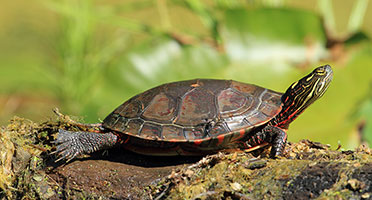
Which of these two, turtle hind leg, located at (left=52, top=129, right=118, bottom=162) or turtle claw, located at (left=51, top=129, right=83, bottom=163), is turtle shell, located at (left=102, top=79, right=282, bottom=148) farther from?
turtle claw, located at (left=51, top=129, right=83, bottom=163)

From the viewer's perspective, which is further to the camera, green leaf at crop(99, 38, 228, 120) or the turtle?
green leaf at crop(99, 38, 228, 120)

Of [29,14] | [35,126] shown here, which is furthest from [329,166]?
[29,14]

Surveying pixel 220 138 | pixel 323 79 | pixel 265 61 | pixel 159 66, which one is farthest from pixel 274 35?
pixel 220 138

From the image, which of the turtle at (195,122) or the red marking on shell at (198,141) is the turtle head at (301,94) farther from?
the red marking on shell at (198,141)

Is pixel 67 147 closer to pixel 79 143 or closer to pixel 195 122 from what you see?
pixel 79 143

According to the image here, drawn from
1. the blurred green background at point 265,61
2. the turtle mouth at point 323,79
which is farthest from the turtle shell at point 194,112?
the blurred green background at point 265,61

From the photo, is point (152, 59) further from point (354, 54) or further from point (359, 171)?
point (359, 171)

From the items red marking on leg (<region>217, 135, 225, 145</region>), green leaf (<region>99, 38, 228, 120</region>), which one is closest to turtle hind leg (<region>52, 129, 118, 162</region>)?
red marking on leg (<region>217, 135, 225, 145</region>)
